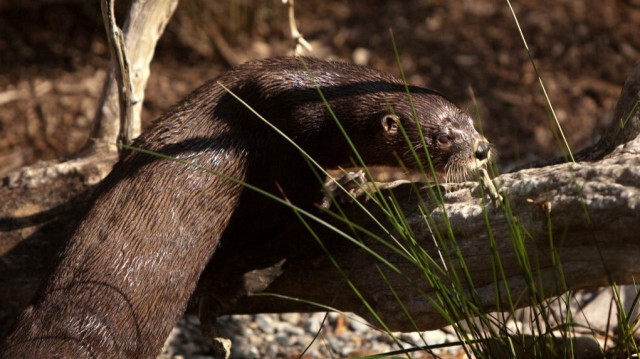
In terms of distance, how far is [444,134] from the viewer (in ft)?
9.38

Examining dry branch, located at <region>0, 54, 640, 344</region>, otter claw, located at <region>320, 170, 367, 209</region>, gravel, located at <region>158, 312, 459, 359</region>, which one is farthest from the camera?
gravel, located at <region>158, 312, 459, 359</region>

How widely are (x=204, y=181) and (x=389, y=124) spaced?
69 centimetres

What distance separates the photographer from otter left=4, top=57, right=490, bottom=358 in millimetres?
2576

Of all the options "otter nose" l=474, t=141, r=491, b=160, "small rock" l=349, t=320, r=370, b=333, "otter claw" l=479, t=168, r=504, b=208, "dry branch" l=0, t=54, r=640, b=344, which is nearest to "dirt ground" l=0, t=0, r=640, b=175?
"small rock" l=349, t=320, r=370, b=333

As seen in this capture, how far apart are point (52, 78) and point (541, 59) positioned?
360cm

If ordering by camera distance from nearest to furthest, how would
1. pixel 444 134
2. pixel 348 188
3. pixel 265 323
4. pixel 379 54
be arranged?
pixel 444 134
pixel 348 188
pixel 265 323
pixel 379 54

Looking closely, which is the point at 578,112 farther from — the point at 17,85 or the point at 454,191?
the point at 17,85

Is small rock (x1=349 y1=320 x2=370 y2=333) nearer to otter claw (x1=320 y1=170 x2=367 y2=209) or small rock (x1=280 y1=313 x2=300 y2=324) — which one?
small rock (x1=280 y1=313 x2=300 y2=324)

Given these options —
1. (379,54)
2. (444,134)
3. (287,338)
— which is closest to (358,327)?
(287,338)

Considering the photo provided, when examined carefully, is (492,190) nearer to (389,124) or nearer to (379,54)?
(389,124)

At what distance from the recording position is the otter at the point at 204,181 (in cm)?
258

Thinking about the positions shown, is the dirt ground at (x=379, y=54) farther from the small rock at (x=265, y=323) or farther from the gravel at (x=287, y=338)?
the small rock at (x=265, y=323)

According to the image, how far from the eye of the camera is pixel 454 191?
2.76 metres

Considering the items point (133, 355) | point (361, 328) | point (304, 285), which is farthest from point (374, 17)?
point (133, 355)
